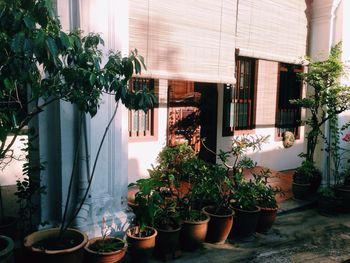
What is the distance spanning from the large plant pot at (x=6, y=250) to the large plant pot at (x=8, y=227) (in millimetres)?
880

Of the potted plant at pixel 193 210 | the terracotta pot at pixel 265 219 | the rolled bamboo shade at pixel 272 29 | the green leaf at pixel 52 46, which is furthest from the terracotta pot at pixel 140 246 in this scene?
the rolled bamboo shade at pixel 272 29

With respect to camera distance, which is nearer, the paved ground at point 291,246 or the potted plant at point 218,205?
the paved ground at point 291,246

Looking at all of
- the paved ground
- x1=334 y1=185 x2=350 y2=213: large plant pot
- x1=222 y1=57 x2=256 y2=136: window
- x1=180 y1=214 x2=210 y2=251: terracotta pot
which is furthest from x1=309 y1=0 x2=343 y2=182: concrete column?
x1=180 y1=214 x2=210 y2=251: terracotta pot

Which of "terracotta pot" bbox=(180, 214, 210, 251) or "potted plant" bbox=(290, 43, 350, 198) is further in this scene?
"potted plant" bbox=(290, 43, 350, 198)

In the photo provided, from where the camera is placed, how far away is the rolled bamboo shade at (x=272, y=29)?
5.56 metres

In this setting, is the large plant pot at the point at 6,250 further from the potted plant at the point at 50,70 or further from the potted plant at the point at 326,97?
the potted plant at the point at 326,97

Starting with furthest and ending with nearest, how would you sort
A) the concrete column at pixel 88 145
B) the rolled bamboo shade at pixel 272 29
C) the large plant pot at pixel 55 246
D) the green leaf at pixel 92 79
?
the rolled bamboo shade at pixel 272 29 < the concrete column at pixel 88 145 < the large plant pot at pixel 55 246 < the green leaf at pixel 92 79

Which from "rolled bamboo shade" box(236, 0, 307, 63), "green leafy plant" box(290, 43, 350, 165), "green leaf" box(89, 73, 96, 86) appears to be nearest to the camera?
"green leaf" box(89, 73, 96, 86)

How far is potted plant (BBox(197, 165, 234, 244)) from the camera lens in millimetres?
4824

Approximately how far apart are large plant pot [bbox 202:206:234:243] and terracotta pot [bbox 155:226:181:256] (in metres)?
0.66

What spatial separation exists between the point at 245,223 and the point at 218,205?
1.63 feet

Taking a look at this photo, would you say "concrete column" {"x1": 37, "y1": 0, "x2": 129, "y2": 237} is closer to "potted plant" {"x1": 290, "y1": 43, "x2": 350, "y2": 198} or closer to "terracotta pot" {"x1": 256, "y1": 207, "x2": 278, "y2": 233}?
"terracotta pot" {"x1": 256, "y1": 207, "x2": 278, "y2": 233}

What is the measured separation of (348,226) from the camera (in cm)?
596

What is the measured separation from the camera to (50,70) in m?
2.47
